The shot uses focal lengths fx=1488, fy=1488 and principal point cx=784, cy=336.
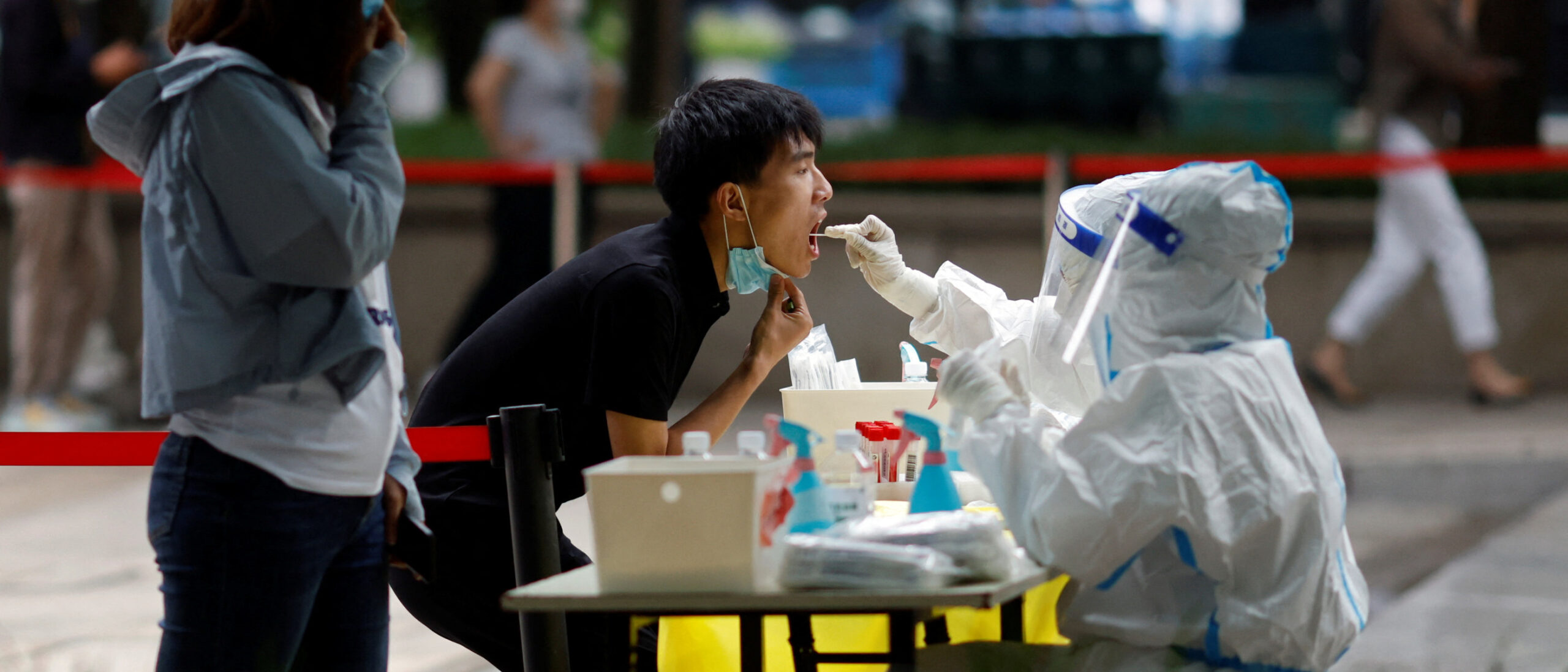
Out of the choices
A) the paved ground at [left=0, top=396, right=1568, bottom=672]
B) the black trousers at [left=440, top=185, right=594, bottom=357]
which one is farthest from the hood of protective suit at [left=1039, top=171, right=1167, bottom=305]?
the black trousers at [left=440, top=185, right=594, bottom=357]

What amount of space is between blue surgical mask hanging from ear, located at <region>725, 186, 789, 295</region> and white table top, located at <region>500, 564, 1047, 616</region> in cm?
87

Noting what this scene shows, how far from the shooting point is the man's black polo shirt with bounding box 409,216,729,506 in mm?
2289

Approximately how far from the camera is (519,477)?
2232 millimetres

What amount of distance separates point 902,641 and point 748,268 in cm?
85

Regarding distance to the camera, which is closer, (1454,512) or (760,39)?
(1454,512)

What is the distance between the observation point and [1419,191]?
6531 mm

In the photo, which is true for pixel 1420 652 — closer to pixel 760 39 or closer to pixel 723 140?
pixel 723 140

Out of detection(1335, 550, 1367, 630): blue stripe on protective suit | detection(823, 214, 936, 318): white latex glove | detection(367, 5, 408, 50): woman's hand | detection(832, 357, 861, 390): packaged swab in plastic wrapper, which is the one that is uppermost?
detection(367, 5, 408, 50): woman's hand

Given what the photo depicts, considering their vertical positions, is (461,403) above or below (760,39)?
below

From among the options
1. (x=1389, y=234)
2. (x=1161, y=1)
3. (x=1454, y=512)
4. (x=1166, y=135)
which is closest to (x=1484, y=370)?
(x=1389, y=234)

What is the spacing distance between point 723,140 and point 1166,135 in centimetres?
778

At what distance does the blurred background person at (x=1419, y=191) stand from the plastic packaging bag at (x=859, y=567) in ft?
17.5

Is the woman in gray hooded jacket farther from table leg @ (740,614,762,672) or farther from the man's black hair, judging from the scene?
the man's black hair

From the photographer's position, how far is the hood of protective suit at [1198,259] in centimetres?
204
